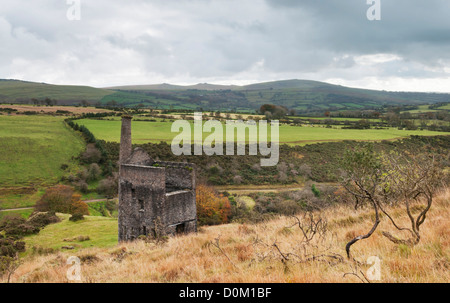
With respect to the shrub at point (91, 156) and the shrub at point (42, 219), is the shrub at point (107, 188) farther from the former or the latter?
the shrub at point (42, 219)

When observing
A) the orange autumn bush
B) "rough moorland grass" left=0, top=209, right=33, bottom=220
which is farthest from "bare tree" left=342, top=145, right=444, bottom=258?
"rough moorland grass" left=0, top=209, right=33, bottom=220

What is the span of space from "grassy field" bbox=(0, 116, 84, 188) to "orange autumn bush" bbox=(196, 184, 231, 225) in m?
28.8

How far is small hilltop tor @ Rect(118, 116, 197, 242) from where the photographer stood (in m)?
19.8

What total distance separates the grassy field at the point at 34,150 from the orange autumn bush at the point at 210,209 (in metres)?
28.8

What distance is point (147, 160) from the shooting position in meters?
24.0

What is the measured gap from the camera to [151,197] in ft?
65.8

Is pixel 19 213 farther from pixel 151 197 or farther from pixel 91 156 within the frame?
pixel 151 197

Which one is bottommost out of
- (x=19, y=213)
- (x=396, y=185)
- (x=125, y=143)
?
(x=19, y=213)

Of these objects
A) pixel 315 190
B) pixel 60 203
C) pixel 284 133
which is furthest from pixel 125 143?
pixel 284 133

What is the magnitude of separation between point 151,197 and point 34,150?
54.8 metres

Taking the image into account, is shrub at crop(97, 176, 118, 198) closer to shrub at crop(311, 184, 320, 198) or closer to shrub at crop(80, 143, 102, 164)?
shrub at crop(80, 143, 102, 164)

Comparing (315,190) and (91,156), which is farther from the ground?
(91,156)
